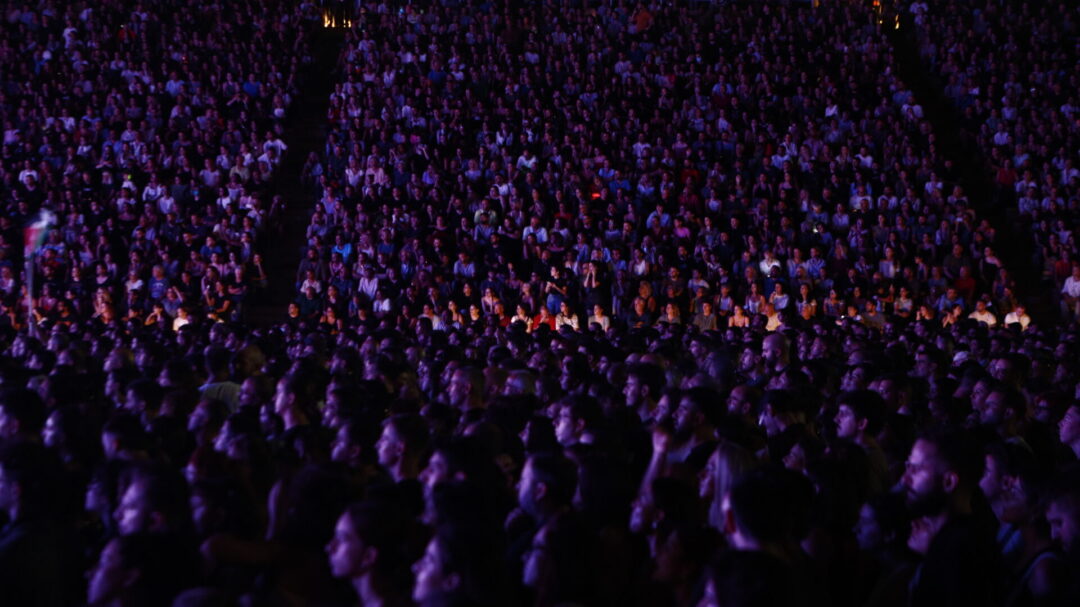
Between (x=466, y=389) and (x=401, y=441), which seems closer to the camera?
(x=401, y=441)

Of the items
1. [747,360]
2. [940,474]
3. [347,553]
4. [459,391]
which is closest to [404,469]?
[347,553]

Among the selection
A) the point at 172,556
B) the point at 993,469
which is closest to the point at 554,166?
the point at 993,469

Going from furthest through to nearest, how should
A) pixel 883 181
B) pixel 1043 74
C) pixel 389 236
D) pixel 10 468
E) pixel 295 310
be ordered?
1. pixel 1043 74
2. pixel 883 181
3. pixel 389 236
4. pixel 295 310
5. pixel 10 468

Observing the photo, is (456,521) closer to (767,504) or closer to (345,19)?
(767,504)

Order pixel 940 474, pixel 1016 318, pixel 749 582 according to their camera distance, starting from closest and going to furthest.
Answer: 1. pixel 749 582
2. pixel 940 474
3. pixel 1016 318

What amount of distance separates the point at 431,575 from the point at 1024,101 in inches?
922

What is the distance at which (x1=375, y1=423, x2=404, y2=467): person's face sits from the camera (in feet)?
19.0

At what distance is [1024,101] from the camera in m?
24.0

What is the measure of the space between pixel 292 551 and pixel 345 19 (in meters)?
26.2

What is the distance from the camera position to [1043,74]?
981 inches

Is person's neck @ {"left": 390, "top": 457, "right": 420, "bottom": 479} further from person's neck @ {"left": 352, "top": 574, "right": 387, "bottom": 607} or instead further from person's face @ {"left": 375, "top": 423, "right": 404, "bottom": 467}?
person's neck @ {"left": 352, "top": 574, "right": 387, "bottom": 607}

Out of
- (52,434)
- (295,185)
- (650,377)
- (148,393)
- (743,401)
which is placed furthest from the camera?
(295,185)

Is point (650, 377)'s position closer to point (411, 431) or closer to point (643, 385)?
point (643, 385)

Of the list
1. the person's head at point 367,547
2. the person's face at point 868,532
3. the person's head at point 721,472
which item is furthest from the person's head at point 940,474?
the person's head at point 367,547
